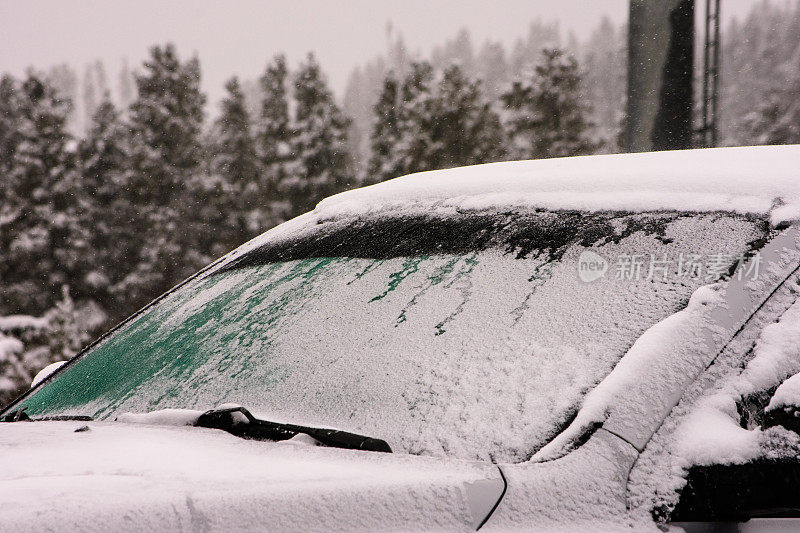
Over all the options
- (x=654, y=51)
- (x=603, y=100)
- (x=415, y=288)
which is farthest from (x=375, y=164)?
(x=603, y=100)

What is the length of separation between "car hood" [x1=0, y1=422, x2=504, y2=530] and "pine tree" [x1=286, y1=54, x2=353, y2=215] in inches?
1225

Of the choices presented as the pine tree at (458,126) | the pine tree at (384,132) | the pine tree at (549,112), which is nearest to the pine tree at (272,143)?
the pine tree at (384,132)

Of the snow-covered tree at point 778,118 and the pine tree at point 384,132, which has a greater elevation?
the pine tree at point 384,132

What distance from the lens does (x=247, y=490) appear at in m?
1.04

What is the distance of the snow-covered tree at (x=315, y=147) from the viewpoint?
32.3m

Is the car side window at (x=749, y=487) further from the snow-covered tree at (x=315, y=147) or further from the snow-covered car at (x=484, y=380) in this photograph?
the snow-covered tree at (x=315, y=147)

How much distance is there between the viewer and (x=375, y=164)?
3347 centimetres

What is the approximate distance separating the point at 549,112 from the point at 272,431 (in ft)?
108

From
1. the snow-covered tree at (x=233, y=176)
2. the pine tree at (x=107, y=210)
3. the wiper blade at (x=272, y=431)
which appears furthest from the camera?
the snow-covered tree at (x=233, y=176)

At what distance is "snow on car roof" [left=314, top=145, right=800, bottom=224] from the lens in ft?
5.08

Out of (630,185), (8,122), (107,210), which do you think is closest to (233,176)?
(107,210)

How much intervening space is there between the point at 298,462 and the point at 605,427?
0.51 meters

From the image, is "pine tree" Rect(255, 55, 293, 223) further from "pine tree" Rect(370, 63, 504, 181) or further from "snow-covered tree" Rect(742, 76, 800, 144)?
"snow-covered tree" Rect(742, 76, 800, 144)

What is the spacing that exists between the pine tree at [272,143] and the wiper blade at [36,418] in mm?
31458
